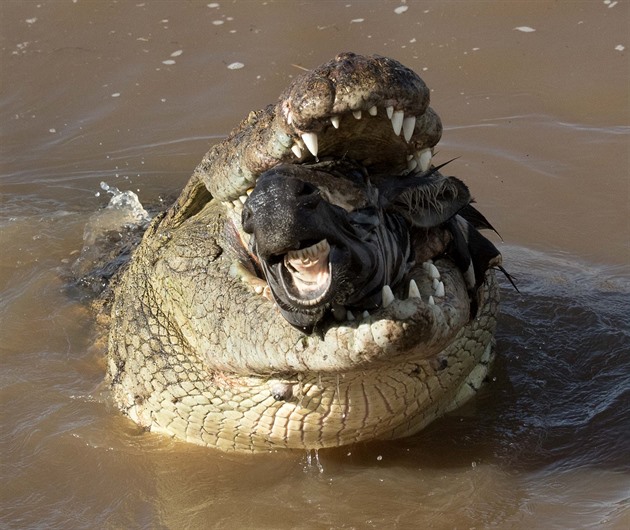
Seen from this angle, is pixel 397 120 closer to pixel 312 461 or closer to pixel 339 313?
pixel 339 313

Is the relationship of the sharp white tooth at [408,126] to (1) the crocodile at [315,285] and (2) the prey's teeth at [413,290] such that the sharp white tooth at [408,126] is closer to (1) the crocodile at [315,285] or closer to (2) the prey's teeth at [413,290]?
(1) the crocodile at [315,285]

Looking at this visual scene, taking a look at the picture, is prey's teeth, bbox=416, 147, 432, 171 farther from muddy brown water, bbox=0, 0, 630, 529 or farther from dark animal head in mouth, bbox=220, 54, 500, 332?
muddy brown water, bbox=0, 0, 630, 529

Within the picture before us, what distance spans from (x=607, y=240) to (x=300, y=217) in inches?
125

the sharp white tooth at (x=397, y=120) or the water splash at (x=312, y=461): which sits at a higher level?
the sharp white tooth at (x=397, y=120)

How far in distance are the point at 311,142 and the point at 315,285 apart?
0.48 meters

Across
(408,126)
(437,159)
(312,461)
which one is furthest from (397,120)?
(437,159)

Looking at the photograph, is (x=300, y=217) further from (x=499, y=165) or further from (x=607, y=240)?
(x=499, y=165)

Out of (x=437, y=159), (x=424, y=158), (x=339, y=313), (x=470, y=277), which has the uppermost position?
(x=424, y=158)

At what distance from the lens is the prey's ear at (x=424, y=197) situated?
3.12 meters

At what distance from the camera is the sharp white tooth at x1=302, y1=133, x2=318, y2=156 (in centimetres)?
282

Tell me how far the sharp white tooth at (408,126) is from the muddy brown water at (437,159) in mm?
1388

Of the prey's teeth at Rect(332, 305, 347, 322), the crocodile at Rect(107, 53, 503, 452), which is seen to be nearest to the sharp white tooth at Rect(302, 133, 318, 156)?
the crocodile at Rect(107, 53, 503, 452)

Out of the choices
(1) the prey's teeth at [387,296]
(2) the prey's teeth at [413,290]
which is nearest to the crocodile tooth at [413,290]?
(2) the prey's teeth at [413,290]

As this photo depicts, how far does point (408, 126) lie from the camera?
2873 millimetres
